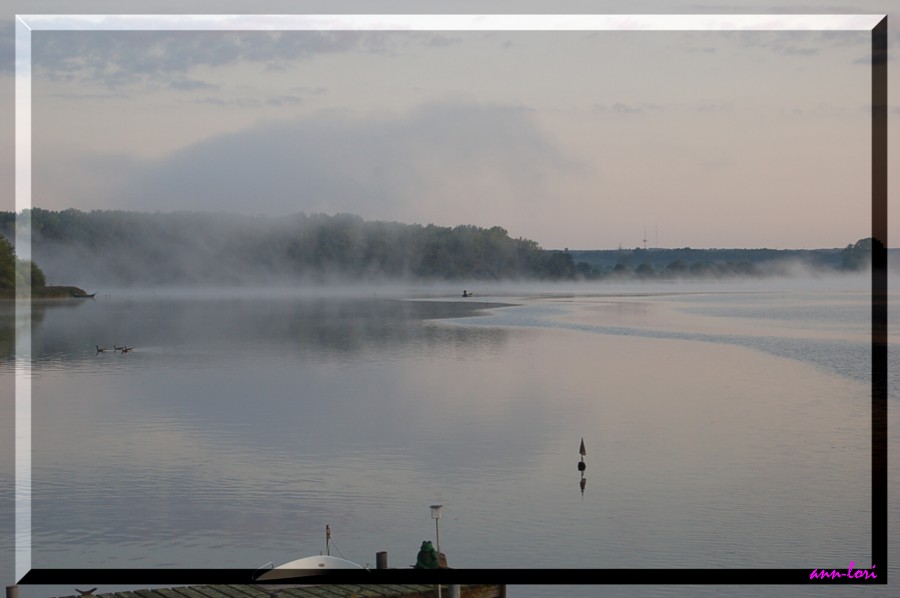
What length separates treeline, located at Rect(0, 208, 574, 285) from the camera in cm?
1059

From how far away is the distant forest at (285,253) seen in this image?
10531 millimetres

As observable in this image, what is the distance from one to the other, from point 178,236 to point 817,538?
7603mm

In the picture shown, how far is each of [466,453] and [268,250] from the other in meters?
4.36

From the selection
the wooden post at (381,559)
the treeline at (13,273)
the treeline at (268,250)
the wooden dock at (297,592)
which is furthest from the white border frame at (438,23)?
the wooden post at (381,559)

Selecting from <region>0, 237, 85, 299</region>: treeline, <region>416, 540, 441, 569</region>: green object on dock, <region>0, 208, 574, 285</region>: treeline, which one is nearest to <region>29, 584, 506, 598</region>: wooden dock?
<region>416, 540, 441, 569</region>: green object on dock

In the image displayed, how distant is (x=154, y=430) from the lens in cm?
1594

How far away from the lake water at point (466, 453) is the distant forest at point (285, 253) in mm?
2376

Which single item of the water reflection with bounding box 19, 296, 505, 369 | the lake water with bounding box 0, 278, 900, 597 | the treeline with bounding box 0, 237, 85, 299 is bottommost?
the lake water with bounding box 0, 278, 900, 597

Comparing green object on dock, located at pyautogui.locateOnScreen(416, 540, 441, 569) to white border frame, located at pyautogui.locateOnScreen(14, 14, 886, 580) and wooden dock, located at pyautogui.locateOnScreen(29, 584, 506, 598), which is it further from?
white border frame, located at pyautogui.locateOnScreen(14, 14, 886, 580)

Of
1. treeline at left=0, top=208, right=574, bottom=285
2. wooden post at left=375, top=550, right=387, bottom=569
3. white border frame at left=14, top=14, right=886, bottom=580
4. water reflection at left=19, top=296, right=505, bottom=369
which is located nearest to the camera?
white border frame at left=14, top=14, right=886, bottom=580

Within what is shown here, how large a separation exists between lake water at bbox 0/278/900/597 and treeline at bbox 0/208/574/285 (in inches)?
99.1

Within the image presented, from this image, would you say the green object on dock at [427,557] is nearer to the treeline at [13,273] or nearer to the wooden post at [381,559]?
the wooden post at [381,559]

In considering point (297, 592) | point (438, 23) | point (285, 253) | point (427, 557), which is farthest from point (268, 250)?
point (438, 23)

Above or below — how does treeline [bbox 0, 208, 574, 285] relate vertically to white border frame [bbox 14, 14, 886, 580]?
below
